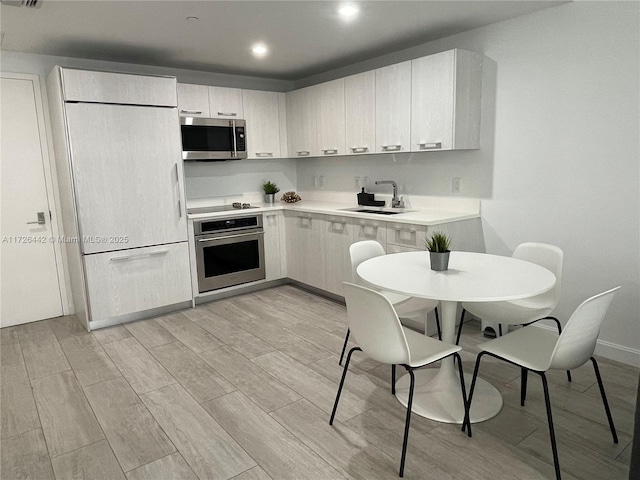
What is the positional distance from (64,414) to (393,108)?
327 cm

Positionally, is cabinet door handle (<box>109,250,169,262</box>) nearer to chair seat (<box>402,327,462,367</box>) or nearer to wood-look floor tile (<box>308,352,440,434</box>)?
wood-look floor tile (<box>308,352,440,434</box>)

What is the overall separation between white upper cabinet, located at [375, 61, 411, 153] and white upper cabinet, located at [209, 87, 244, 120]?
5.24 feet

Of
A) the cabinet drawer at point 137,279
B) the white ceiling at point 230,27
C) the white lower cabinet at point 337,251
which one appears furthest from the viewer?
the white lower cabinet at point 337,251

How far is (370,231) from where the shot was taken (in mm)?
3752

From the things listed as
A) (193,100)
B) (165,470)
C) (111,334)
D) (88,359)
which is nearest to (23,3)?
(193,100)

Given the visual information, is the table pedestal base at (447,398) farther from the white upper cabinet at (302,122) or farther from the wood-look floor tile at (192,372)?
the white upper cabinet at (302,122)

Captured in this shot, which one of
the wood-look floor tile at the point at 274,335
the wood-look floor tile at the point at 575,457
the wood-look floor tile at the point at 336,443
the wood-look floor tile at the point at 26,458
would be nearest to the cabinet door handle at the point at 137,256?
the wood-look floor tile at the point at 274,335

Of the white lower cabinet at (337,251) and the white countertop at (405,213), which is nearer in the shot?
the white countertop at (405,213)

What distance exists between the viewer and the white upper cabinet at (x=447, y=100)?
3279 mm

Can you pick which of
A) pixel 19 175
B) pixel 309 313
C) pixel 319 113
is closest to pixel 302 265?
pixel 309 313

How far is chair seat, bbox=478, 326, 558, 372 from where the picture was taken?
1.97 metres

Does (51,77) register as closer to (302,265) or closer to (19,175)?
(19,175)

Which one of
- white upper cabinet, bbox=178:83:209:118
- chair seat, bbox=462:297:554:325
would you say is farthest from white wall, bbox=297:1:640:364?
white upper cabinet, bbox=178:83:209:118

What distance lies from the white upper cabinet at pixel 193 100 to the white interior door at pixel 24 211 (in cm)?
122
